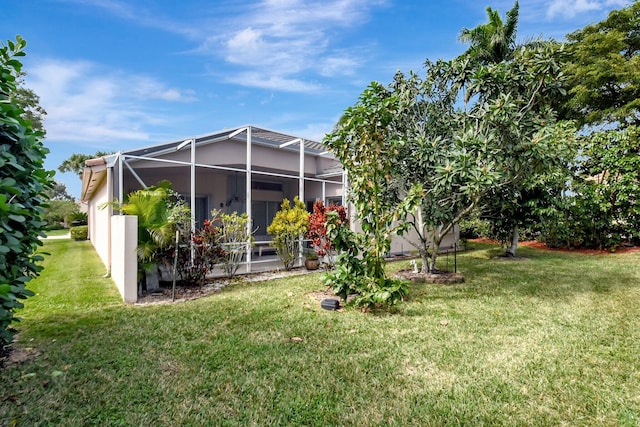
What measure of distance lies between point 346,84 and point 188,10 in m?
6.26

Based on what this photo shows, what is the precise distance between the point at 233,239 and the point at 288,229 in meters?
1.68

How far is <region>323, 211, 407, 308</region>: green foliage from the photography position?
19.0 feet

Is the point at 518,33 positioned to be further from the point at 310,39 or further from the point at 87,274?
the point at 87,274

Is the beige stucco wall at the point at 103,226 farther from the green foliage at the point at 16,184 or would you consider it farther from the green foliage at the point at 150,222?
the green foliage at the point at 16,184

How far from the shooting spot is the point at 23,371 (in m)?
3.59

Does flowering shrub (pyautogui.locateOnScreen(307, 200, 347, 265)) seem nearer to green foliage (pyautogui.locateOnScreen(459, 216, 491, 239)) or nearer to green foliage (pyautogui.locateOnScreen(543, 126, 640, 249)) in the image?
green foliage (pyautogui.locateOnScreen(543, 126, 640, 249))

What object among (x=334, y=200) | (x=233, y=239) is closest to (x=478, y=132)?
(x=233, y=239)

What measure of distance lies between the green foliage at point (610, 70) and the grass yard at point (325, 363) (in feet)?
47.8

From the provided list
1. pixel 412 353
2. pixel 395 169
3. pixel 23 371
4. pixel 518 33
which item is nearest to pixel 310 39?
pixel 395 169

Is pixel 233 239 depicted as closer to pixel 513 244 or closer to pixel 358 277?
pixel 358 277

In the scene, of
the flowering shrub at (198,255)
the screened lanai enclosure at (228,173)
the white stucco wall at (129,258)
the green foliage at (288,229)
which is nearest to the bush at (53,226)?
the white stucco wall at (129,258)

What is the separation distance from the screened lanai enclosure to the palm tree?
10801 millimetres

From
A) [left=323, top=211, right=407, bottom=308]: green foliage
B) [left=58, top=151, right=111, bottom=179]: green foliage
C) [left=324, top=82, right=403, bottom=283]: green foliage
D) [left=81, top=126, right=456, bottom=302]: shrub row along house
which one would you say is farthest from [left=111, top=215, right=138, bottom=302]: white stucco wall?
[left=58, top=151, right=111, bottom=179]: green foliage

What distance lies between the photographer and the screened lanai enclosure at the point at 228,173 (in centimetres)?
901
